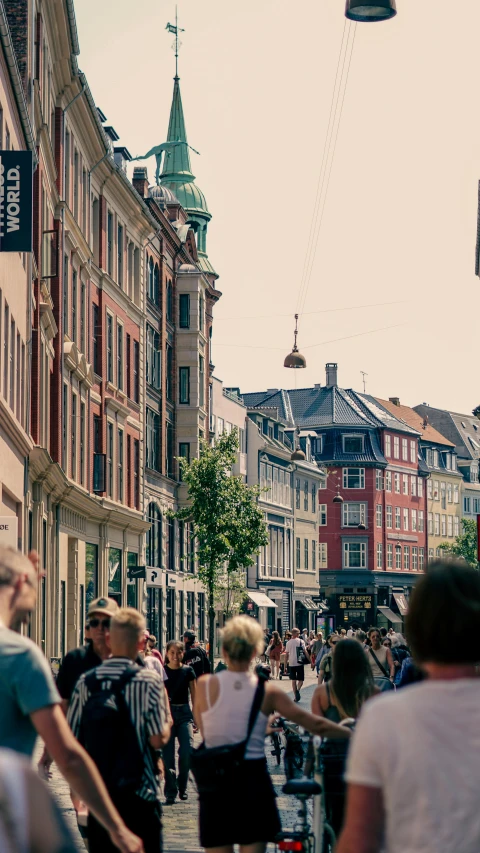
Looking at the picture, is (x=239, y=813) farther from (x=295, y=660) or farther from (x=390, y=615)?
(x=390, y=615)

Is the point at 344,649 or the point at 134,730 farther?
the point at 344,649

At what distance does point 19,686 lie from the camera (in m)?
4.62

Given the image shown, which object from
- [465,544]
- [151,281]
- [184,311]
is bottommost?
[465,544]

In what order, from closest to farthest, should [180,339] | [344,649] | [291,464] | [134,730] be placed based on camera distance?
[134,730], [344,649], [180,339], [291,464]

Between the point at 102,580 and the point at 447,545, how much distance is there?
8046 cm

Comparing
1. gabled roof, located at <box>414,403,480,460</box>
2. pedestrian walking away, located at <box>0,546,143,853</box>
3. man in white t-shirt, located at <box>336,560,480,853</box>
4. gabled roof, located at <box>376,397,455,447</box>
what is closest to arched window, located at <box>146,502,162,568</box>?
pedestrian walking away, located at <box>0,546,143,853</box>

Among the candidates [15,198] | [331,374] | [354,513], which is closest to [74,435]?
[15,198]

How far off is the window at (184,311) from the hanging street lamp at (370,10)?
45230 millimetres

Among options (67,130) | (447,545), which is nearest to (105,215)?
(67,130)

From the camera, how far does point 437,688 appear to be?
11.7ft

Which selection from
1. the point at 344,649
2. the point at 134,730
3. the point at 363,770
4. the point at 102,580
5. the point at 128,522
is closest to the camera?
the point at 363,770

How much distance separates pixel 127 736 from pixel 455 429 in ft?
426

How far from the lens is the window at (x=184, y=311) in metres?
58.3

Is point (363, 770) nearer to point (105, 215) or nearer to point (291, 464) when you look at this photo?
point (105, 215)
